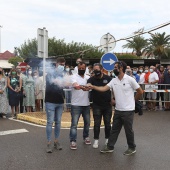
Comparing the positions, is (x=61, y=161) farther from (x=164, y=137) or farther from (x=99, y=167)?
(x=164, y=137)

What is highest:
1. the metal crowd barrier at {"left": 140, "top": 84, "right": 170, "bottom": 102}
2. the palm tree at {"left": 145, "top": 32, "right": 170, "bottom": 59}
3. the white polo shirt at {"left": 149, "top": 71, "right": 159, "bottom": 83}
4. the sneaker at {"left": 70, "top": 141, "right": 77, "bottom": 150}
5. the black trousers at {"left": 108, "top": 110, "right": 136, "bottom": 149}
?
the palm tree at {"left": 145, "top": 32, "right": 170, "bottom": 59}

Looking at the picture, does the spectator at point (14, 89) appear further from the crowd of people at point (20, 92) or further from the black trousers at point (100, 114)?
the black trousers at point (100, 114)

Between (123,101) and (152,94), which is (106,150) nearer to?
(123,101)

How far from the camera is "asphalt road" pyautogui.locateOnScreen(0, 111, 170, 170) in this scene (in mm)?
5777

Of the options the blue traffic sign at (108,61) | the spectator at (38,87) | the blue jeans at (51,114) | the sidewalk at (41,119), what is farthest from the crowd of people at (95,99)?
the spectator at (38,87)

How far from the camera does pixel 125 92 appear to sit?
654cm

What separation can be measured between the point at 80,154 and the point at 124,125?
1067mm

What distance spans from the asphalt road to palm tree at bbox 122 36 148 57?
43.6 meters

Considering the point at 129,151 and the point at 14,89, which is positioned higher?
the point at 14,89

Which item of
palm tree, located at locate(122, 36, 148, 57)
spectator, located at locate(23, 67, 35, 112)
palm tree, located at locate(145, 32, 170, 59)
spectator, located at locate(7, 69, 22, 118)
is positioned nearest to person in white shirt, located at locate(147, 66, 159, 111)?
spectator, located at locate(23, 67, 35, 112)

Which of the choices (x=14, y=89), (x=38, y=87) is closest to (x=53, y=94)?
(x=14, y=89)

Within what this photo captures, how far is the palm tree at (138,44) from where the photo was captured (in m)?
51.4

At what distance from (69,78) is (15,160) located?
2.05 m

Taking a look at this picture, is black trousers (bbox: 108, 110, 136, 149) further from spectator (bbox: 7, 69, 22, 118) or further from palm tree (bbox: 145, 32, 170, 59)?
palm tree (bbox: 145, 32, 170, 59)
